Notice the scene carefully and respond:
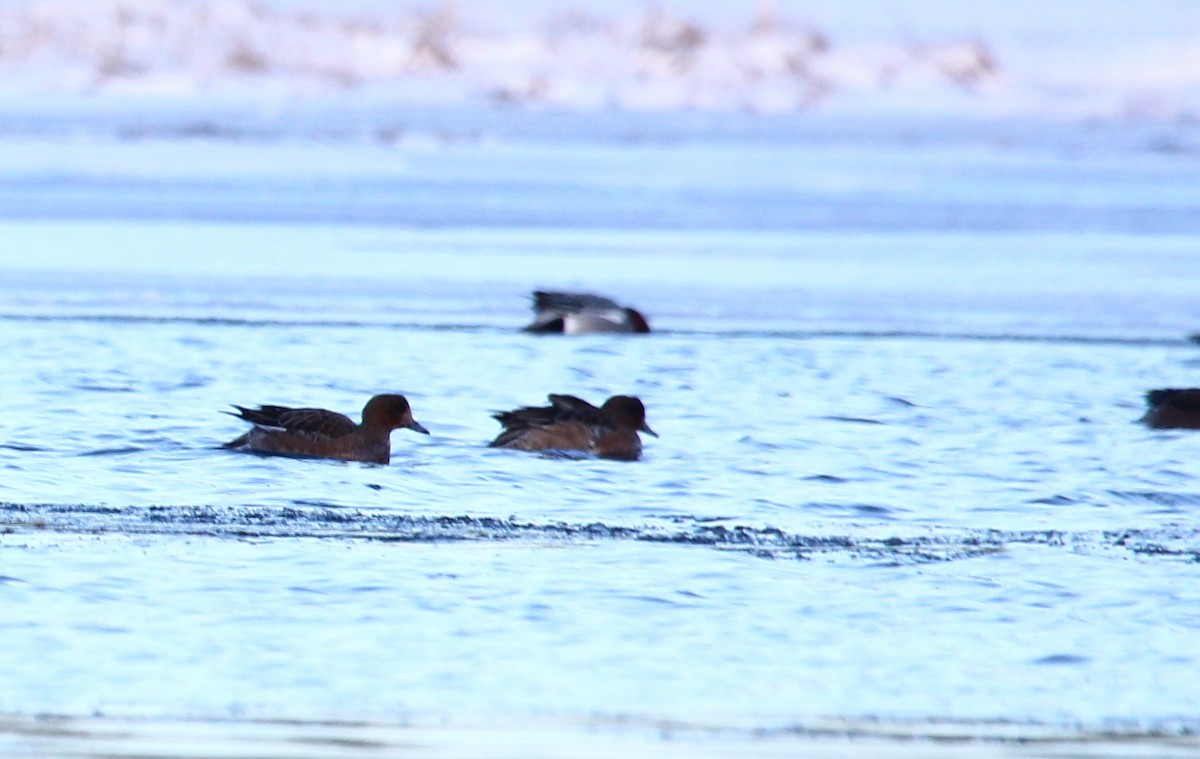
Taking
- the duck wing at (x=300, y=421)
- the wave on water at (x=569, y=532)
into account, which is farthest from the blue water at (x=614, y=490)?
the duck wing at (x=300, y=421)

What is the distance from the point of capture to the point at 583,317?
12.7 metres

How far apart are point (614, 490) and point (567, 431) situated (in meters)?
0.79

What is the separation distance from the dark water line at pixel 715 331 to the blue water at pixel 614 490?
0.16 ft

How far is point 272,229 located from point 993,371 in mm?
9809

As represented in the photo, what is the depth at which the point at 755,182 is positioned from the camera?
1093 inches

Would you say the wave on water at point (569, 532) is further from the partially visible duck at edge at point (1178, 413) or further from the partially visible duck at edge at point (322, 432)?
the partially visible duck at edge at point (1178, 413)

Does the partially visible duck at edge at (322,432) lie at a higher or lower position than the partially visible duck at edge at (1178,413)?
lower

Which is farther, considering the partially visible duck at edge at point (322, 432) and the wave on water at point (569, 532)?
the partially visible duck at edge at point (322, 432)

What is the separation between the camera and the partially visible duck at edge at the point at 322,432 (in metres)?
8.12

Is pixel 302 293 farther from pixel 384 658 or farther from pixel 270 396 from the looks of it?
pixel 384 658

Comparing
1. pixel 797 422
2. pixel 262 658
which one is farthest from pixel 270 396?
pixel 262 658

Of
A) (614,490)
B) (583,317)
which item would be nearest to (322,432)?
(614,490)

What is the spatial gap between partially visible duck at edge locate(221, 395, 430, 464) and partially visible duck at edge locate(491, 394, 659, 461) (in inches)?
17.3

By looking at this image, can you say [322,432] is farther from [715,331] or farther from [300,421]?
[715,331]
